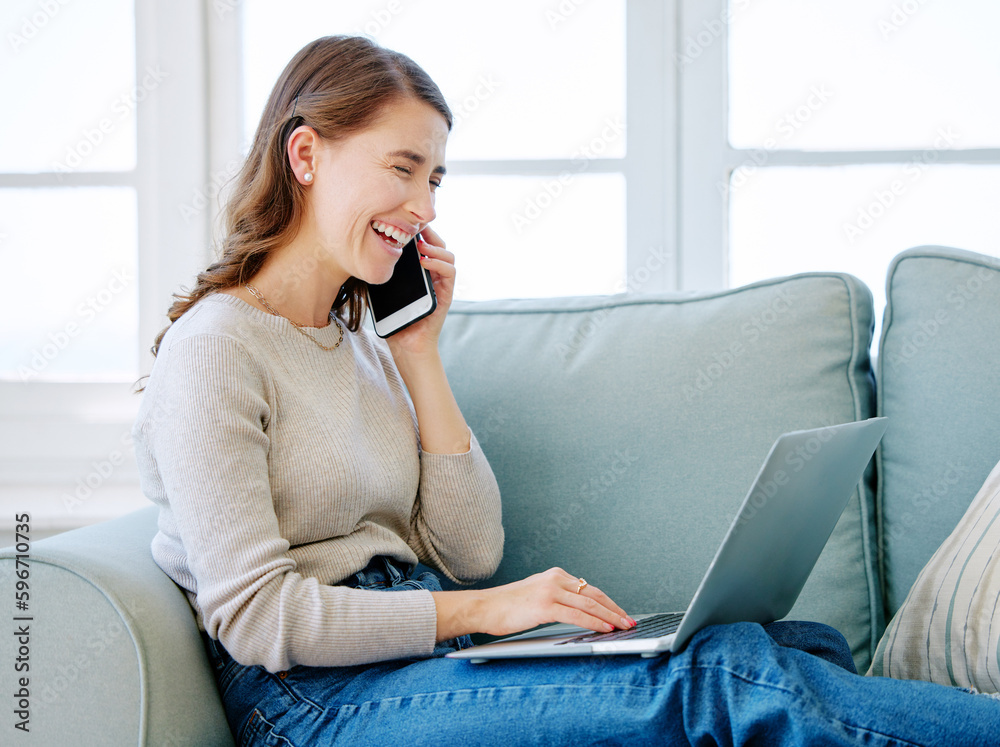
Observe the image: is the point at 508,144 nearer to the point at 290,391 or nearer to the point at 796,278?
the point at 796,278

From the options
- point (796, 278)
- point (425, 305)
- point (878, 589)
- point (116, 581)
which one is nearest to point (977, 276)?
point (796, 278)

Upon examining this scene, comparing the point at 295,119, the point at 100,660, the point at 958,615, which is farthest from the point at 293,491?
the point at 958,615

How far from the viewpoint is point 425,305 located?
1173mm

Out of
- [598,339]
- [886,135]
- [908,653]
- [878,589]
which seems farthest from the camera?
[886,135]

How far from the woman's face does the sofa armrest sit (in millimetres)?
479

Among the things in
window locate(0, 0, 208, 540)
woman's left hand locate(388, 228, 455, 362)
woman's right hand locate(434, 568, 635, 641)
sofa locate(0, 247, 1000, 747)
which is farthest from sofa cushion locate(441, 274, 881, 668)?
window locate(0, 0, 208, 540)

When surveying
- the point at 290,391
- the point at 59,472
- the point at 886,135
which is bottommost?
the point at 59,472

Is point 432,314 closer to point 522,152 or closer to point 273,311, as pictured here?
point 273,311

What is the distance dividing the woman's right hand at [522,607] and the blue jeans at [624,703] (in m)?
0.06

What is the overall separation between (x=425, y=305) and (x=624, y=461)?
0.37 m

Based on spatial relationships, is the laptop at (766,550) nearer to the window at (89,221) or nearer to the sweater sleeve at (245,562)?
the sweater sleeve at (245,562)

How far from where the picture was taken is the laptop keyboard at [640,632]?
2.53 feet

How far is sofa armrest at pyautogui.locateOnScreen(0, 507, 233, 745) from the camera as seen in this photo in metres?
0.72

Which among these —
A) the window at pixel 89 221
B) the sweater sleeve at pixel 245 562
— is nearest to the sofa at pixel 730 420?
the sweater sleeve at pixel 245 562
